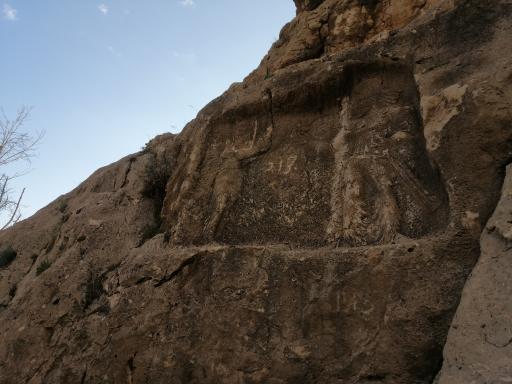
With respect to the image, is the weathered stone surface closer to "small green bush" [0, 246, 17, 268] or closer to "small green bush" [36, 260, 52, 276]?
"small green bush" [36, 260, 52, 276]

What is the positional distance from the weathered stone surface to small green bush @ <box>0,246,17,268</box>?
7153 millimetres

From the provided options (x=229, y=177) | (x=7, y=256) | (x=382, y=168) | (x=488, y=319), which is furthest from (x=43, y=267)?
(x=488, y=319)

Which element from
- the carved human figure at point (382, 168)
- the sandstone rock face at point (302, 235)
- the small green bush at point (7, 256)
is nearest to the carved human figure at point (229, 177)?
the sandstone rock face at point (302, 235)

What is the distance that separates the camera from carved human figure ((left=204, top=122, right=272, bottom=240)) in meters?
5.52

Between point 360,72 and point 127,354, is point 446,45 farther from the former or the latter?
point 127,354

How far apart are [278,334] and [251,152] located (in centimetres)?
253

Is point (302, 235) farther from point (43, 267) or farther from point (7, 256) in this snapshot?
point (7, 256)

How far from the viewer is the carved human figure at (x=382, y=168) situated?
4.29 meters

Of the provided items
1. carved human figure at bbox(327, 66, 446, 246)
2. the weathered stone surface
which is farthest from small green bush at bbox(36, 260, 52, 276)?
the weathered stone surface

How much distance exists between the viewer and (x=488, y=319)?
2871 millimetres

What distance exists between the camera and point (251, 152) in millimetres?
5910

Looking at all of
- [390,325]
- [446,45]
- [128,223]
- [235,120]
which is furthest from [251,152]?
[390,325]

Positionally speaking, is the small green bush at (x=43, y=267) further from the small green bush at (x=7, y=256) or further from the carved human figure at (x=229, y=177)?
the carved human figure at (x=229, y=177)

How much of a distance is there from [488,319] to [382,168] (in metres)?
2.12
